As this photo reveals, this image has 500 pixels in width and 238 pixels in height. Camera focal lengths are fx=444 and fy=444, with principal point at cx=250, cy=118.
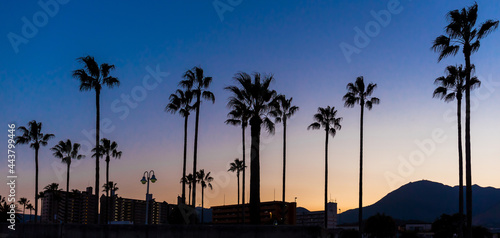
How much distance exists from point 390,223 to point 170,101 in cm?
12112

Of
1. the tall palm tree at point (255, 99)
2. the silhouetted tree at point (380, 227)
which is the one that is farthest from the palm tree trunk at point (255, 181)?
the silhouetted tree at point (380, 227)

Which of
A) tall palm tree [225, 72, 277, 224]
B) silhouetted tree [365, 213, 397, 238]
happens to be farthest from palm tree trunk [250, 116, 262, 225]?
silhouetted tree [365, 213, 397, 238]

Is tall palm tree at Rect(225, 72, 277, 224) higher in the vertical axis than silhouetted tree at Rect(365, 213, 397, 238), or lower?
higher

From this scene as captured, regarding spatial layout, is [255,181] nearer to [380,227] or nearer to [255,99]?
[255,99]

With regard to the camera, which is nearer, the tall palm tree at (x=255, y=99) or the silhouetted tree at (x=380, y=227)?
the tall palm tree at (x=255, y=99)

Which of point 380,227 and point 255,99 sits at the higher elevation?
point 255,99

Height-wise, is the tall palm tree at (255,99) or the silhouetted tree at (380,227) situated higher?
the tall palm tree at (255,99)

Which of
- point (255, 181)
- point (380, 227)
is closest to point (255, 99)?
point (255, 181)

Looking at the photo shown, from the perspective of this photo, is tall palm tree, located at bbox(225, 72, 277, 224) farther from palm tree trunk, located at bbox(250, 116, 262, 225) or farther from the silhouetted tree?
the silhouetted tree

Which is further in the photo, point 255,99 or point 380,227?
point 380,227

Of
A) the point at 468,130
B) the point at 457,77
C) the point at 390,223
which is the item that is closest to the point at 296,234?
the point at 468,130

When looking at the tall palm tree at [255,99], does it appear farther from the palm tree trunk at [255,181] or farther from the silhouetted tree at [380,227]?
the silhouetted tree at [380,227]

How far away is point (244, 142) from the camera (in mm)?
62438

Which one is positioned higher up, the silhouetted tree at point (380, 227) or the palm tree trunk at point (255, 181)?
the palm tree trunk at point (255, 181)
